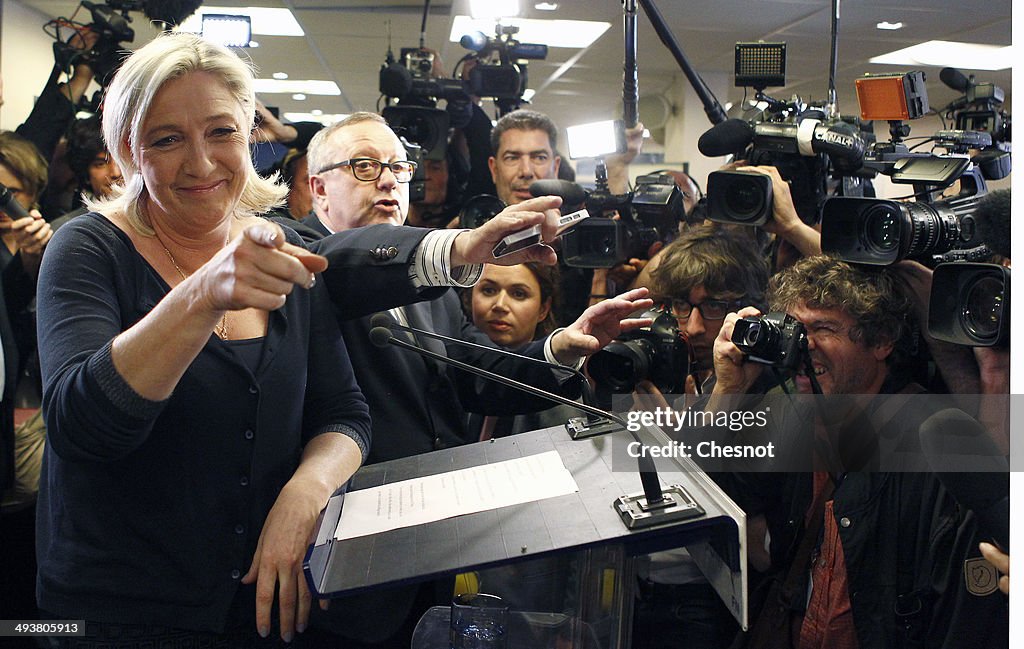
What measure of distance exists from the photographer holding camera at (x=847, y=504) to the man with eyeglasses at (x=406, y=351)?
0.76 ft

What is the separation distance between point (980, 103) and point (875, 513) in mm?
804

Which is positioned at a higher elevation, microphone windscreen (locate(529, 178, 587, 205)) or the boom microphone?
the boom microphone

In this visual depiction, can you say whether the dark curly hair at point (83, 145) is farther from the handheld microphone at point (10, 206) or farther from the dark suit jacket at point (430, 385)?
the dark suit jacket at point (430, 385)

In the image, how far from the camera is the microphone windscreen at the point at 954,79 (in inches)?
59.9

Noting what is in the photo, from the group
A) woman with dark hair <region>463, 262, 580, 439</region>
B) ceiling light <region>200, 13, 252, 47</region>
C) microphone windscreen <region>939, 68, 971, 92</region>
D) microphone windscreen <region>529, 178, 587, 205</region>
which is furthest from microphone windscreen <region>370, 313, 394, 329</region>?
microphone windscreen <region>939, 68, 971, 92</region>

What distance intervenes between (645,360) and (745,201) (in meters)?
0.32

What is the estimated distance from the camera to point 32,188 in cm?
191

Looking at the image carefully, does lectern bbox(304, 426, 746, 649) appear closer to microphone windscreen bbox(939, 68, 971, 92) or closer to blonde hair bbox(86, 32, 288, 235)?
blonde hair bbox(86, 32, 288, 235)

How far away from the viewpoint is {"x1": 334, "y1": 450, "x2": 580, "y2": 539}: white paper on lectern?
2.43 ft

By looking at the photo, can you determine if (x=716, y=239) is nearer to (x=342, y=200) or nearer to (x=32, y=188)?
(x=342, y=200)

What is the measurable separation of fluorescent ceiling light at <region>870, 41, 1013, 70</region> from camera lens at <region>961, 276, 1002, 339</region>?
66 cm

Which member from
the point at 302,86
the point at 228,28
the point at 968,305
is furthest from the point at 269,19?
the point at 968,305

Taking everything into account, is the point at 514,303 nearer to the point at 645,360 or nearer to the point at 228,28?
the point at 645,360

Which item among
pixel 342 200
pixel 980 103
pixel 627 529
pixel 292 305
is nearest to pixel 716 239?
pixel 980 103
